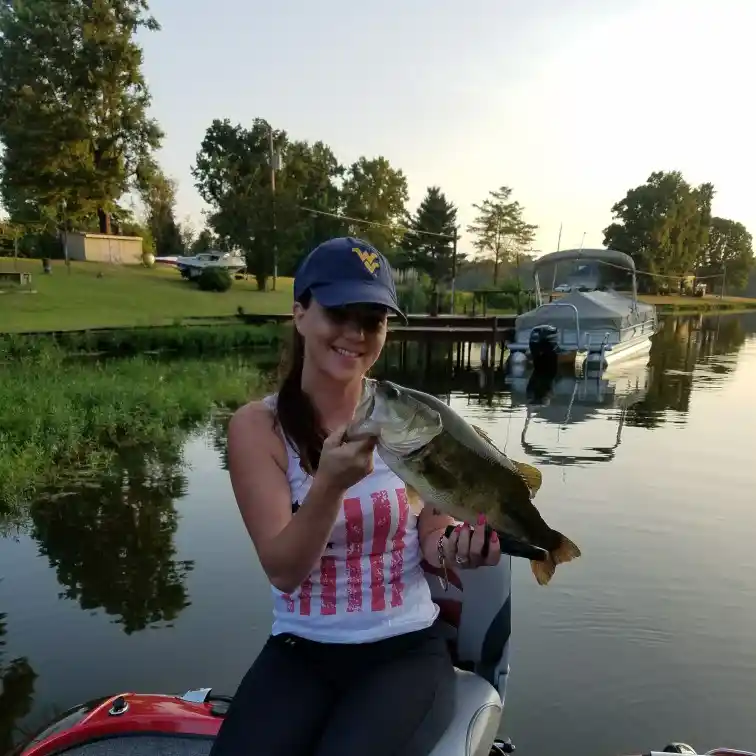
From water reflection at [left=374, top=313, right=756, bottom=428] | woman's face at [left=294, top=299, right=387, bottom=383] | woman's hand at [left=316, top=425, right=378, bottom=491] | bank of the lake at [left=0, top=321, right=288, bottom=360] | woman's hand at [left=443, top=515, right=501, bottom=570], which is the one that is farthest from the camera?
bank of the lake at [left=0, top=321, right=288, bottom=360]

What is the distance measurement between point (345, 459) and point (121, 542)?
590 centimetres

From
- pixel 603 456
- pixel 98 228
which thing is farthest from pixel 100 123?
pixel 603 456

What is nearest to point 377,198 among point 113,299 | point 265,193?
point 265,193

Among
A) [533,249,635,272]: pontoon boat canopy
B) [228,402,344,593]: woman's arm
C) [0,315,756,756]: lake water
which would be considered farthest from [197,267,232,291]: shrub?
[228,402,344,593]: woman's arm

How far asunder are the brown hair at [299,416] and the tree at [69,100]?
41.3 m

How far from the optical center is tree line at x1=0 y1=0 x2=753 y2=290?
1517 inches

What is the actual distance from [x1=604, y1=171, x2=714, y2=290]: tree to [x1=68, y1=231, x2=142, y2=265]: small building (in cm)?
5135

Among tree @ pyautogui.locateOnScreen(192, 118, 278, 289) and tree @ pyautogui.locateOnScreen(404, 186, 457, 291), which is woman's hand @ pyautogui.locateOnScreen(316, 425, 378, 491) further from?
tree @ pyautogui.locateOnScreen(404, 186, 457, 291)

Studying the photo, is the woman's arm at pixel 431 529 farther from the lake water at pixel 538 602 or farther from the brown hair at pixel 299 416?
Answer: the lake water at pixel 538 602

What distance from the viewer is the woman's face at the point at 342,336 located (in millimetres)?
2287

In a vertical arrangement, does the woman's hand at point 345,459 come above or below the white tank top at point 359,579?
above

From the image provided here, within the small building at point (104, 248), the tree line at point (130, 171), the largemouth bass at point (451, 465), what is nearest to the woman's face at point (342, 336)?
the largemouth bass at point (451, 465)

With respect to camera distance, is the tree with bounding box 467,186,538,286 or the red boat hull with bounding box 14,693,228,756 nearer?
the red boat hull with bounding box 14,693,228,756

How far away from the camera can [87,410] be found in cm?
1103
